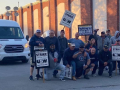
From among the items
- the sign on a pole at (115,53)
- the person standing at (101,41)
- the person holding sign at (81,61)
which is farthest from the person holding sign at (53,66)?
the person standing at (101,41)

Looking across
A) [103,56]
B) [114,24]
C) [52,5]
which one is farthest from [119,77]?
[52,5]

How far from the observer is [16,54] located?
46.4 feet

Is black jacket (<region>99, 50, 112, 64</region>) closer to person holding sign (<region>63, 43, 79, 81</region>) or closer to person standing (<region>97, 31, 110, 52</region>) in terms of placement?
person holding sign (<region>63, 43, 79, 81</region>)

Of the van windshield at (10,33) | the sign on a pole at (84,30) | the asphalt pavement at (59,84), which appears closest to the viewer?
the asphalt pavement at (59,84)

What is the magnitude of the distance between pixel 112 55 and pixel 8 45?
6149 mm

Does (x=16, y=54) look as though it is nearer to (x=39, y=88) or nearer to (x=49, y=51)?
(x=49, y=51)

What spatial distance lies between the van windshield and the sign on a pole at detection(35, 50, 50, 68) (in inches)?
231

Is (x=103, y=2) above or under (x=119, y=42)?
above

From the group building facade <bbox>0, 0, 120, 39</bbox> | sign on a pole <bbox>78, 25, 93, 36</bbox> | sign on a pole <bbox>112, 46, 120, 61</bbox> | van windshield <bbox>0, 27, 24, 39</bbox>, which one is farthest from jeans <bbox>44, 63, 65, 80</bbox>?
building facade <bbox>0, 0, 120, 39</bbox>

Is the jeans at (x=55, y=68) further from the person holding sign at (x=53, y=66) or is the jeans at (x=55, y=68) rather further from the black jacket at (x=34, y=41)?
the black jacket at (x=34, y=41)

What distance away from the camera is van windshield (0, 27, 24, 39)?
48.2 ft

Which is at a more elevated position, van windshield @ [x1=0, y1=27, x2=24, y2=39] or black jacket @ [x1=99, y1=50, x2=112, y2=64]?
van windshield @ [x1=0, y1=27, x2=24, y2=39]

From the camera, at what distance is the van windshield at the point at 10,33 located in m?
14.7

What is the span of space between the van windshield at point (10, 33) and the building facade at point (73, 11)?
14035 millimetres
